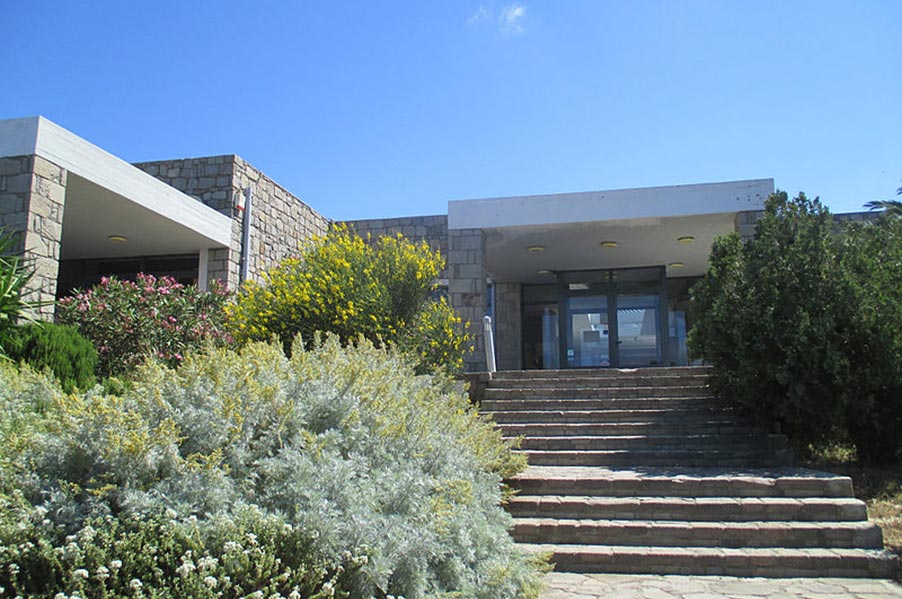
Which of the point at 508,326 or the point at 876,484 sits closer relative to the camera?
the point at 876,484

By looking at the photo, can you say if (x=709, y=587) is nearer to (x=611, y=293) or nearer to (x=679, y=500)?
(x=679, y=500)

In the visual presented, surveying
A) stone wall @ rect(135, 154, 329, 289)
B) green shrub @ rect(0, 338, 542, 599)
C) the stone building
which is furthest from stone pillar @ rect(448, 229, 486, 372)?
green shrub @ rect(0, 338, 542, 599)

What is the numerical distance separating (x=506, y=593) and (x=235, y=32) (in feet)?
24.5

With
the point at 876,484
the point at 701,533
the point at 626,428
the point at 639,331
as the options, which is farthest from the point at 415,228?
the point at 701,533

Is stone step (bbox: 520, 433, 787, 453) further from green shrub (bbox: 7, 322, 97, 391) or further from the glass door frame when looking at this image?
the glass door frame

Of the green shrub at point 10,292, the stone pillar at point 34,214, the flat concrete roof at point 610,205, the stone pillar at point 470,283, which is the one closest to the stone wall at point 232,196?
the stone pillar at point 470,283

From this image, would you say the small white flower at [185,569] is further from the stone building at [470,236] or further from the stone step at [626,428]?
the stone building at [470,236]

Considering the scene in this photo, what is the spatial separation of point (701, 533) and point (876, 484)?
2.47 m

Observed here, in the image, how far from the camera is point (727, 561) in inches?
194

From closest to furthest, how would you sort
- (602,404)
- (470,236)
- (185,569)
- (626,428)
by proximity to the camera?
(185,569), (626,428), (602,404), (470,236)

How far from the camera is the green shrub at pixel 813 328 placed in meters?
6.75

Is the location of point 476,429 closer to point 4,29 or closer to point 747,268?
point 747,268

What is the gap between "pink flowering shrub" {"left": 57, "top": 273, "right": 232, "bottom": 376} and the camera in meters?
9.18

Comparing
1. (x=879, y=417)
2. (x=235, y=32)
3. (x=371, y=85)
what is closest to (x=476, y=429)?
(x=879, y=417)
